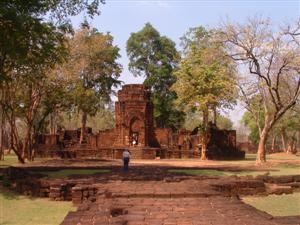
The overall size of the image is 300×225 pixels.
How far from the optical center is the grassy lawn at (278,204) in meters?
10.0

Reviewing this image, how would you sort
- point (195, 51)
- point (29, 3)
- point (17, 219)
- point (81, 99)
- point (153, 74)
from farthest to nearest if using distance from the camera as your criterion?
point (153, 74) < point (195, 51) < point (81, 99) < point (29, 3) < point (17, 219)

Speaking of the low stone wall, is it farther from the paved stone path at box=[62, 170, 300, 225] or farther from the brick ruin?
the brick ruin

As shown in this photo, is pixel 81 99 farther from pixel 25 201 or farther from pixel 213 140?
pixel 25 201

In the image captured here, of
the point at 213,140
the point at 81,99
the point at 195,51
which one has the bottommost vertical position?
the point at 213,140

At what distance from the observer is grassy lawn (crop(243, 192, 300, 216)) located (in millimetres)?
10047

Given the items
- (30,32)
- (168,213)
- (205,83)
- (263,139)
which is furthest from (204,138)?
(168,213)

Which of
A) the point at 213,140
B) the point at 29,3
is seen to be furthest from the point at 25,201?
the point at 213,140

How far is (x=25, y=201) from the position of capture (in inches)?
464

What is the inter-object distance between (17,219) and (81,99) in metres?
22.1

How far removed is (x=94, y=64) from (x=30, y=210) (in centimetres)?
3411

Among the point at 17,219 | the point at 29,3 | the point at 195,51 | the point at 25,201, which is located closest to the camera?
the point at 17,219

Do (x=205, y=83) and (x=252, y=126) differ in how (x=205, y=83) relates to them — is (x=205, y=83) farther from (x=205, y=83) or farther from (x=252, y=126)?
(x=252, y=126)

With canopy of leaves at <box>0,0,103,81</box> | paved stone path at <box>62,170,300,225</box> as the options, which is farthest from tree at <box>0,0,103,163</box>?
paved stone path at <box>62,170,300,225</box>

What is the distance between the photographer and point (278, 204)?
36.9 feet
